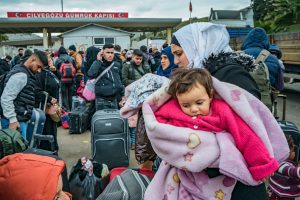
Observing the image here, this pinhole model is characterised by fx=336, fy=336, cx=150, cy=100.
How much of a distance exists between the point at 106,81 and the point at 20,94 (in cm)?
206

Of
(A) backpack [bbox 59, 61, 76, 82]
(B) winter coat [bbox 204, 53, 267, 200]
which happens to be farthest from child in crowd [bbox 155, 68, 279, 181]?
(A) backpack [bbox 59, 61, 76, 82]

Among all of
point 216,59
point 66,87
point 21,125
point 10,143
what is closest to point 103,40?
point 66,87

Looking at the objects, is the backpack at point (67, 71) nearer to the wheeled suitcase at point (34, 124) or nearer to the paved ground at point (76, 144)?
Result: the paved ground at point (76, 144)

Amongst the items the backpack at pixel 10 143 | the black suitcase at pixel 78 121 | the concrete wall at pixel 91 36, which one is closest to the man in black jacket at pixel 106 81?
the black suitcase at pixel 78 121

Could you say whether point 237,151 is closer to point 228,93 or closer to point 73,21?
point 228,93

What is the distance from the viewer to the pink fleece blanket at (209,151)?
142cm

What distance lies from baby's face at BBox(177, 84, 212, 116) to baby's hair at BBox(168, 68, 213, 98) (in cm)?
2

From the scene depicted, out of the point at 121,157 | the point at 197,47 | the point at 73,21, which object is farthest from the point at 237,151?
the point at 73,21

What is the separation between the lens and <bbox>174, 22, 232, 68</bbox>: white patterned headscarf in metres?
1.83

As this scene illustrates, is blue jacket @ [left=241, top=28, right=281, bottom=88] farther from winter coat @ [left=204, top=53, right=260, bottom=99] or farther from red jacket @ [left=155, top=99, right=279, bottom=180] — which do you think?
red jacket @ [left=155, top=99, right=279, bottom=180]

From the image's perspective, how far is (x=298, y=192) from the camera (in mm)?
2748

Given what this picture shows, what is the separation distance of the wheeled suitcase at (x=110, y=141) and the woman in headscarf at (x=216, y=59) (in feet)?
8.38

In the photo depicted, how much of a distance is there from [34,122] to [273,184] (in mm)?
2898

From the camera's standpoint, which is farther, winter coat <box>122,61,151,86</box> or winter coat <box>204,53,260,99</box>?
winter coat <box>122,61,151,86</box>
